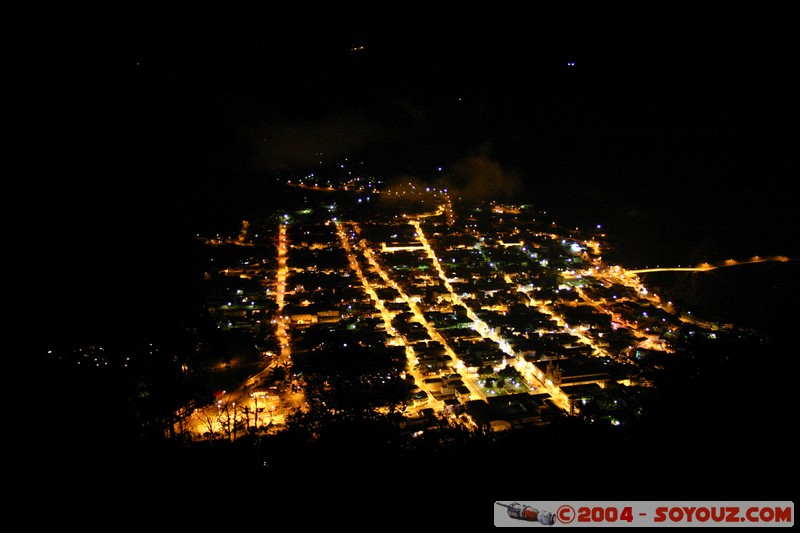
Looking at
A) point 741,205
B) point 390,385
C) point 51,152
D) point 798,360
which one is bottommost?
point 390,385

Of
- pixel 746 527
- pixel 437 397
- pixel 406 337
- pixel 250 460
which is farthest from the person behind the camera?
pixel 406 337

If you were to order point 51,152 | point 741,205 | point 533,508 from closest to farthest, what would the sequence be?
point 533,508, point 51,152, point 741,205

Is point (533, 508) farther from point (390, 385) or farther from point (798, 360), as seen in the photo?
point (390, 385)

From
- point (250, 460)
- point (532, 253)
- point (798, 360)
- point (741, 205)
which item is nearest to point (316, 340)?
point (250, 460)

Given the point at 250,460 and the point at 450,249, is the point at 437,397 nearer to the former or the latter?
the point at 250,460

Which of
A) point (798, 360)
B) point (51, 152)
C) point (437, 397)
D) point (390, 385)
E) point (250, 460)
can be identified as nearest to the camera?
point (51, 152)

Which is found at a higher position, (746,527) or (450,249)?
Answer: (450,249)

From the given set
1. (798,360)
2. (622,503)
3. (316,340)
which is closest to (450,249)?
(316,340)

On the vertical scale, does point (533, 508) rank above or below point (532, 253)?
below

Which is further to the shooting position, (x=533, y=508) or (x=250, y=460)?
(x=250, y=460)
